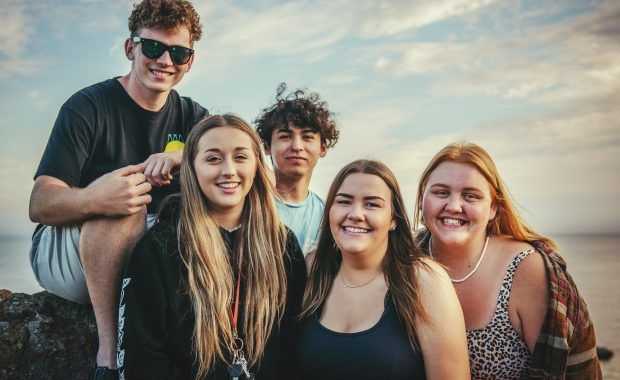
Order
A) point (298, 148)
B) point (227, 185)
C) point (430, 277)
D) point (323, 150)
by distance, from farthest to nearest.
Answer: point (323, 150)
point (298, 148)
point (227, 185)
point (430, 277)

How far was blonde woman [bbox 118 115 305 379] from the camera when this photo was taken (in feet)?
12.8

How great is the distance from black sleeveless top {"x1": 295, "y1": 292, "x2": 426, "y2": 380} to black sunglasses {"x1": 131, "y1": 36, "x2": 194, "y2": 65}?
9.96 ft

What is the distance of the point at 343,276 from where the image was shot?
14.7ft

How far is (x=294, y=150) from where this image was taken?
693 cm

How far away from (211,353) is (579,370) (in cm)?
314

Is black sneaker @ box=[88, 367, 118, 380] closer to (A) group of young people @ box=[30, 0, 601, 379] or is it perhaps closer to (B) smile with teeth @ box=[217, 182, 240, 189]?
(A) group of young people @ box=[30, 0, 601, 379]

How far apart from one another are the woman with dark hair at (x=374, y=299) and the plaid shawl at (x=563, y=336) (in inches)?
37.8

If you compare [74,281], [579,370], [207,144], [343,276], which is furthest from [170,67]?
[579,370]

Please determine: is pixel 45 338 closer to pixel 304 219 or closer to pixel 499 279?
pixel 304 219

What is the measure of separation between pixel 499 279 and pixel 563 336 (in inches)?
25.6

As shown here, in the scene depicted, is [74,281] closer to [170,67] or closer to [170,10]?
[170,67]

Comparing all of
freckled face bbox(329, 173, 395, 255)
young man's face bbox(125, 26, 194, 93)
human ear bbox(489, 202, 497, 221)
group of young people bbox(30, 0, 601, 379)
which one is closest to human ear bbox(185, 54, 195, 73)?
young man's face bbox(125, 26, 194, 93)

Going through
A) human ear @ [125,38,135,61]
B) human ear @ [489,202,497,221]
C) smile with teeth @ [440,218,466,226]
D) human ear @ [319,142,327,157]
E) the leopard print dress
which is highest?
human ear @ [125,38,135,61]

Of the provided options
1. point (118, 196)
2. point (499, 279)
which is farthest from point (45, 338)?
point (499, 279)
